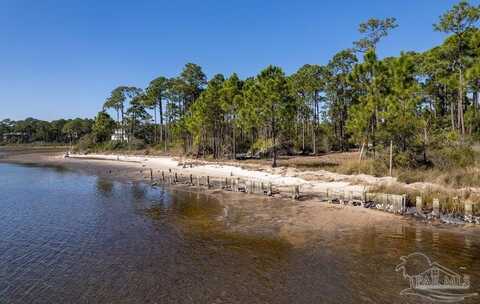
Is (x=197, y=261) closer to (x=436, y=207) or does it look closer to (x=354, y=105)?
(x=436, y=207)

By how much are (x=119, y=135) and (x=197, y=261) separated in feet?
301

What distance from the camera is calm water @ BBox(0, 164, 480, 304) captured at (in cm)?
1137

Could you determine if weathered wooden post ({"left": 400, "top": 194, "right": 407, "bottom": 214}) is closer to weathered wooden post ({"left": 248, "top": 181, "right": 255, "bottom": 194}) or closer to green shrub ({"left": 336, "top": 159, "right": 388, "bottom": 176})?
green shrub ({"left": 336, "top": 159, "right": 388, "bottom": 176})

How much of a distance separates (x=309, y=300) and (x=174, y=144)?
66.3m

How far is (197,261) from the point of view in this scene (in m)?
14.3

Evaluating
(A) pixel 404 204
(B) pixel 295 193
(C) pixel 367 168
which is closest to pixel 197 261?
(B) pixel 295 193

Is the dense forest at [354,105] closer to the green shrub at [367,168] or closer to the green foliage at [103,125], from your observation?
the green shrub at [367,168]

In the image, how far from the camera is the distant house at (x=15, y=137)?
15375 centimetres

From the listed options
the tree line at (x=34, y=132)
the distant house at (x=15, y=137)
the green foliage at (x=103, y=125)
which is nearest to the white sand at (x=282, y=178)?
the green foliage at (x=103, y=125)

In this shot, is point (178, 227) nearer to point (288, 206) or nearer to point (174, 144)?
point (288, 206)

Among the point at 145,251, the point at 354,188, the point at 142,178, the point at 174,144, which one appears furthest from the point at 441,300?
the point at 174,144

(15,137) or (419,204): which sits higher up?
(15,137)

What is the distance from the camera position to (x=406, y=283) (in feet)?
38.9

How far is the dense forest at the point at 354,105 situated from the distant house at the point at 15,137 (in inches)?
3642
